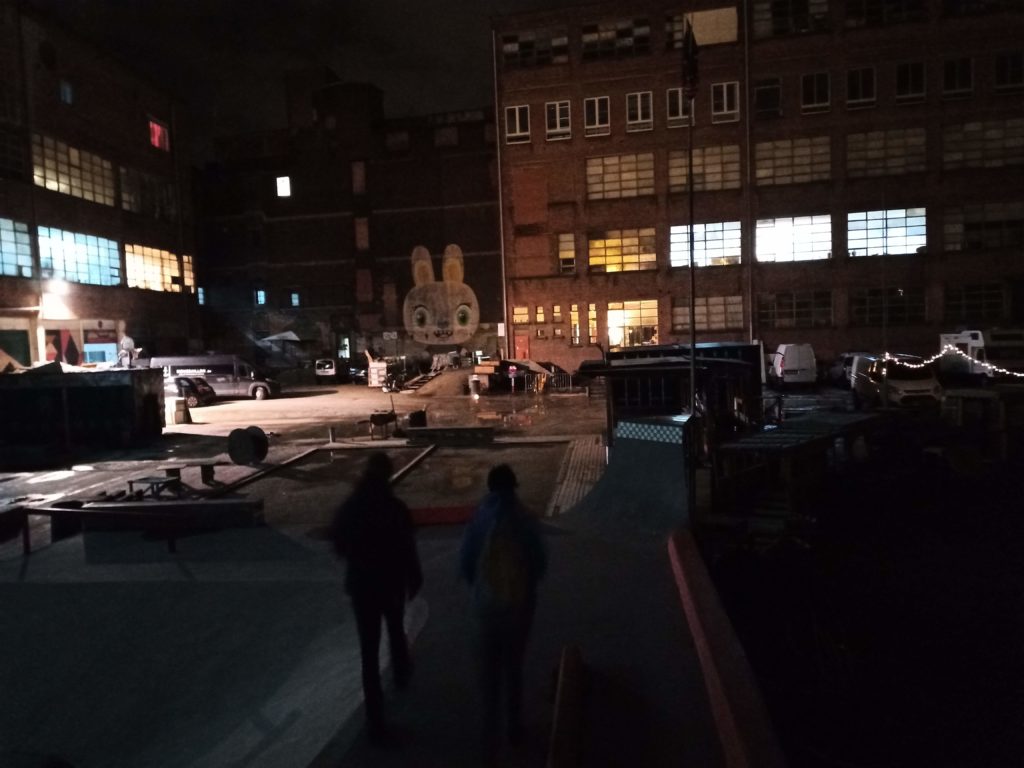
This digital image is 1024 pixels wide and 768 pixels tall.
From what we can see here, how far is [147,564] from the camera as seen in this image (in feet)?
31.3

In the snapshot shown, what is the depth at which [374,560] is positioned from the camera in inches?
194

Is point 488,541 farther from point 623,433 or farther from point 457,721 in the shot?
point 623,433

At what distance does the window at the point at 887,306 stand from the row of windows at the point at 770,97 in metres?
10.1

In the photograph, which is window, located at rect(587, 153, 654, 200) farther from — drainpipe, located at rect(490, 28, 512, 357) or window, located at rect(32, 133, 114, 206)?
window, located at rect(32, 133, 114, 206)

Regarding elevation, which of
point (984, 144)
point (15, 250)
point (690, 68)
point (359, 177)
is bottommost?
point (690, 68)

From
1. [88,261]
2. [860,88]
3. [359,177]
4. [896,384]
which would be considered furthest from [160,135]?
[896,384]

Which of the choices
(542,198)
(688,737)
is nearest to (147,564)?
(688,737)

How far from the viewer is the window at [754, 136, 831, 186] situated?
134 feet

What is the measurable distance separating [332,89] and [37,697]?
55920 millimetres

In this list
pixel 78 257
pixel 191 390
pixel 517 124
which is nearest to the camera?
pixel 191 390

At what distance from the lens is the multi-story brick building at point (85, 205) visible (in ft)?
126

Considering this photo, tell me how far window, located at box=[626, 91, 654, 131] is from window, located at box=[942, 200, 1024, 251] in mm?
16559

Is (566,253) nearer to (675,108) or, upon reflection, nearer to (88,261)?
(675,108)

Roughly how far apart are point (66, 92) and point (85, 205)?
619 centimetres
